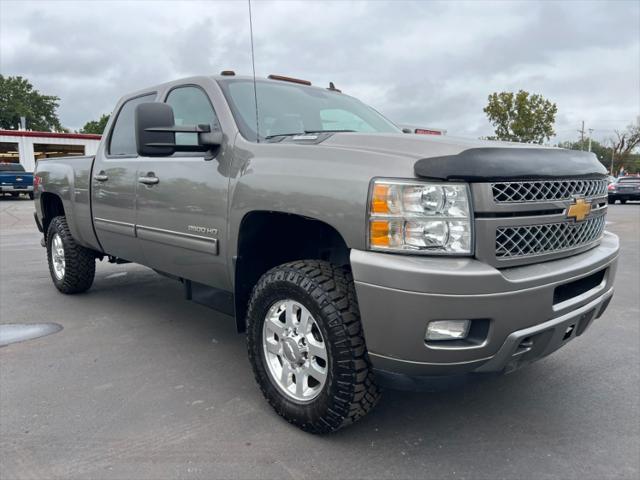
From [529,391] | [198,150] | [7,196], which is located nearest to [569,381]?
[529,391]

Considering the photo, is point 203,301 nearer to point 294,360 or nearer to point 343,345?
point 294,360

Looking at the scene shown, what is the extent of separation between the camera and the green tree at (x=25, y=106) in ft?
217

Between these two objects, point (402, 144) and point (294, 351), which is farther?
point (294, 351)

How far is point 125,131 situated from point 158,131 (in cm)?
177

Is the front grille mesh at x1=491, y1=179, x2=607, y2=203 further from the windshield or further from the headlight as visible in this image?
the windshield

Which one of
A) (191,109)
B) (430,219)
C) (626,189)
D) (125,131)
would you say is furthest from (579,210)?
(626,189)

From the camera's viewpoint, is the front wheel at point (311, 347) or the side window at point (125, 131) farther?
the side window at point (125, 131)

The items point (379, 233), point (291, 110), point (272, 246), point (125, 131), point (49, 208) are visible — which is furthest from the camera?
point (49, 208)

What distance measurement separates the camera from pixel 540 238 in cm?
223

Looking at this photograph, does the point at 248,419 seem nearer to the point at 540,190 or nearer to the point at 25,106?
the point at 540,190

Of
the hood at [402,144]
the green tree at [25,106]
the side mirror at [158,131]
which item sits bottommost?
the hood at [402,144]

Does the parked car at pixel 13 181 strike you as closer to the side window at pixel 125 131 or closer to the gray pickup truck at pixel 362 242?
the side window at pixel 125 131

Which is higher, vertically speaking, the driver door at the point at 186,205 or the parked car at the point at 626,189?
the driver door at the point at 186,205

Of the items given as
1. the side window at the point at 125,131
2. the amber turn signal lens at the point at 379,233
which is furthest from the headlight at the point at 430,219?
the side window at the point at 125,131
